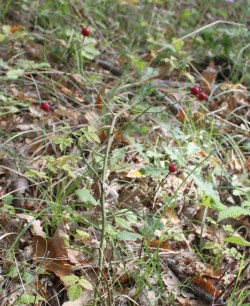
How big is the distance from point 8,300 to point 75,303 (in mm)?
226

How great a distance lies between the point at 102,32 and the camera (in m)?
3.47

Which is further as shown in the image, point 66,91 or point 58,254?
point 66,91

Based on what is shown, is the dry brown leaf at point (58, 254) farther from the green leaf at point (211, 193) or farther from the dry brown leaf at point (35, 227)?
the green leaf at point (211, 193)

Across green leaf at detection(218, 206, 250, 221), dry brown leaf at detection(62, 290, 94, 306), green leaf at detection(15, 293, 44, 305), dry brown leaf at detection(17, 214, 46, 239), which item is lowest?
dry brown leaf at detection(62, 290, 94, 306)

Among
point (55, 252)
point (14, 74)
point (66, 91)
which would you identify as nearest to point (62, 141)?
point (55, 252)

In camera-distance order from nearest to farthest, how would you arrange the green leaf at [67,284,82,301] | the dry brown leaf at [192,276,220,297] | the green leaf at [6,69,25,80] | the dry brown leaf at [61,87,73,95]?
the green leaf at [67,284,82,301] → the dry brown leaf at [192,276,220,297] → the green leaf at [6,69,25,80] → the dry brown leaf at [61,87,73,95]

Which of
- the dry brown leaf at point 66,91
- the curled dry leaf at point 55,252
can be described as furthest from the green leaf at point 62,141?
the dry brown leaf at point 66,91

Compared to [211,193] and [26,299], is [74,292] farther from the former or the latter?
[211,193]

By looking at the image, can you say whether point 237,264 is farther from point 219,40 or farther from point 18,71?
point 219,40

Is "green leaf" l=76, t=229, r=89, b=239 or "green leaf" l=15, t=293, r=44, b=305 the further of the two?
"green leaf" l=76, t=229, r=89, b=239

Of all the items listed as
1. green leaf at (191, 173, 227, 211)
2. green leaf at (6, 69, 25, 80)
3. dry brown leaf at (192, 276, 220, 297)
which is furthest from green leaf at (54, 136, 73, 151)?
green leaf at (6, 69, 25, 80)

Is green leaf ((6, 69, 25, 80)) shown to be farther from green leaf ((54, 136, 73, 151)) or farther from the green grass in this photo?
green leaf ((54, 136, 73, 151))

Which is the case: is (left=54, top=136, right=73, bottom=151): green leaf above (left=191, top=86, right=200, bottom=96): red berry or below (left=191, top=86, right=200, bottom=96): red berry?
below

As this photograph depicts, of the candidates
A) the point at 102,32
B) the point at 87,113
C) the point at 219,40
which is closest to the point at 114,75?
the point at 102,32
